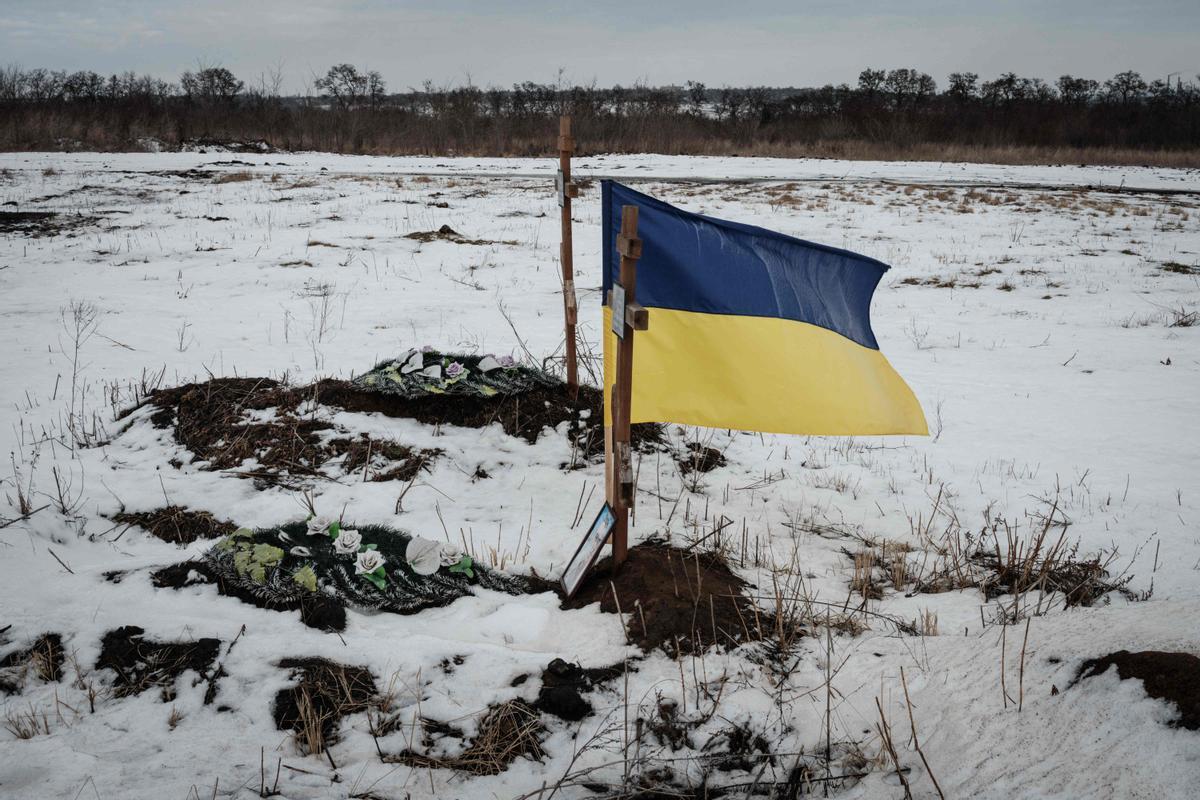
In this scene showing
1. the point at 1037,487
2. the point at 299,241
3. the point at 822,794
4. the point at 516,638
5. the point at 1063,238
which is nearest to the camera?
the point at 822,794

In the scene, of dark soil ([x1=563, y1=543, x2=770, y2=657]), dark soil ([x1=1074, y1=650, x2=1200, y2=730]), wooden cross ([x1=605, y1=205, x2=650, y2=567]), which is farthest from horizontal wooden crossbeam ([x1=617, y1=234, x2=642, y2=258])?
dark soil ([x1=1074, y1=650, x2=1200, y2=730])

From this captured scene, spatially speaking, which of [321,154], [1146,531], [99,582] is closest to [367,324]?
[99,582]

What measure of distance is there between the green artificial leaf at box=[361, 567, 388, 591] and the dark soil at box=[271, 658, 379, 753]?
1.66 feet

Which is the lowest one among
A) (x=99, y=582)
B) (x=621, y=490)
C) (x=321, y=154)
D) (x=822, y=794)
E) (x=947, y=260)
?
(x=822, y=794)

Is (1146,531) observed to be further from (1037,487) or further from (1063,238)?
(1063,238)

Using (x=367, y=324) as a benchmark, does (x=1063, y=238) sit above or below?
above

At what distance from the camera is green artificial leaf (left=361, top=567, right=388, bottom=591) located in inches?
124

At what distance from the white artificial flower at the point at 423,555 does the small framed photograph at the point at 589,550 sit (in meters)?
→ 0.62

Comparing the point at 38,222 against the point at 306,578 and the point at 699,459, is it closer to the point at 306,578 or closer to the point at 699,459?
the point at 306,578

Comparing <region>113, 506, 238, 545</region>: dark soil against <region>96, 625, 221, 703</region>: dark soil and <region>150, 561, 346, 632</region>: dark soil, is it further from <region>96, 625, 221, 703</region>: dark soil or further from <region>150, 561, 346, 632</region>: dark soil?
<region>96, 625, 221, 703</region>: dark soil

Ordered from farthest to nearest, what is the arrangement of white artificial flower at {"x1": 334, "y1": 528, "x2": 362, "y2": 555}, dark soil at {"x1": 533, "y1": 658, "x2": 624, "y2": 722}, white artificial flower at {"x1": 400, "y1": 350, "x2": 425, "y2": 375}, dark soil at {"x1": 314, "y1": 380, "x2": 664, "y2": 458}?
white artificial flower at {"x1": 400, "y1": 350, "x2": 425, "y2": 375} → dark soil at {"x1": 314, "y1": 380, "x2": 664, "y2": 458} → white artificial flower at {"x1": 334, "y1": 528, "x2": 362, "y2": 555} → dark soil at {"x1": 533, "y1": 658, "x2": 624, "y2": 722}

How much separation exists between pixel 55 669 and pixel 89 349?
4.94m

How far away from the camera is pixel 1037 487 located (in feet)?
15.2

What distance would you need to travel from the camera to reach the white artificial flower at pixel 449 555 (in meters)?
3.35
